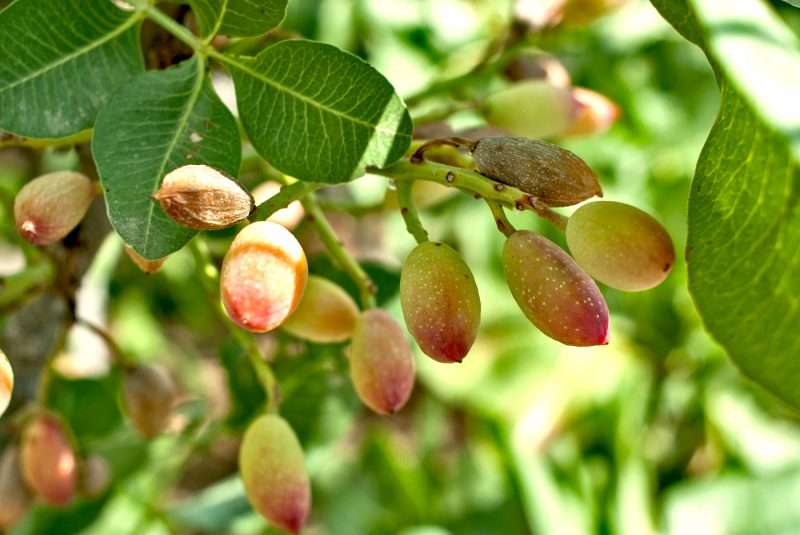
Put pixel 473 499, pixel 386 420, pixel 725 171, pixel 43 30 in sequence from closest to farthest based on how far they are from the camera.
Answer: pixel 725 171 < pixel 43 30 < pixel 473 499 < pixel 386 420

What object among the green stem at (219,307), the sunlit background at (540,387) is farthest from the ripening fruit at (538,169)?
the sunlit background at (540,387)

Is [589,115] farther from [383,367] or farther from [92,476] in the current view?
[92,476]

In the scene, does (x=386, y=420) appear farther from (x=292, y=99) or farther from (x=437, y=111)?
(x=292, y=99)

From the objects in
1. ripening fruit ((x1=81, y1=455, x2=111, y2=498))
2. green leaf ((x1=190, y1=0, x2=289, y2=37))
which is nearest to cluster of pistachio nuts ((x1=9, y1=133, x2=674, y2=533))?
green leaf ((x1=190, y1=0, x2=289, y2=37))

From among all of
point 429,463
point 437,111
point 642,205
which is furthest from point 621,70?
point 437,111

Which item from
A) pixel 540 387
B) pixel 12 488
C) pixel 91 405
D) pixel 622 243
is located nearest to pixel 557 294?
pixel 622 243

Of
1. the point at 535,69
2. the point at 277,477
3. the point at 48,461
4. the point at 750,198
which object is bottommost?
the point at 48,461
